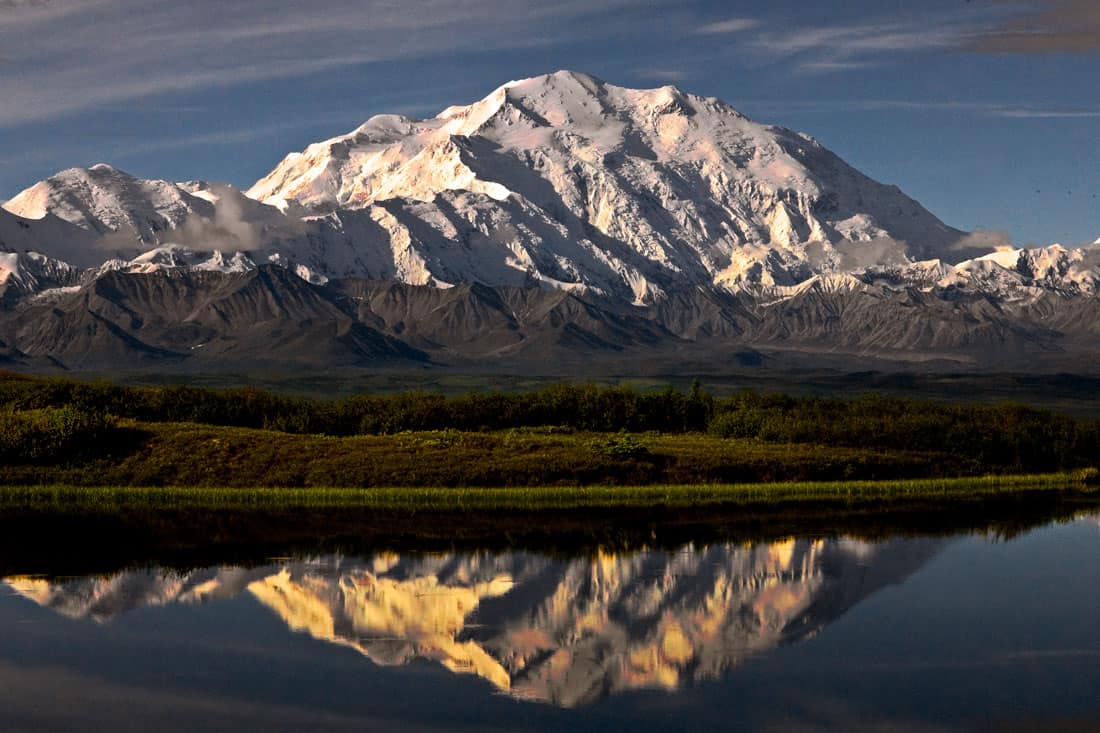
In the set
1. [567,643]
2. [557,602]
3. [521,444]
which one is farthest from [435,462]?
[567,643]

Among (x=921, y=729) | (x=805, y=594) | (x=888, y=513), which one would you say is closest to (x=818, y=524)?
(x=888, y=513)

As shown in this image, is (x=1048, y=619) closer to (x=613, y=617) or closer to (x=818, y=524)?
(x=613, y=617)

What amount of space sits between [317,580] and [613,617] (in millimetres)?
12306

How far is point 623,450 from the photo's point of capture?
94562mm

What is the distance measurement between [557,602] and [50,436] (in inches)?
1971

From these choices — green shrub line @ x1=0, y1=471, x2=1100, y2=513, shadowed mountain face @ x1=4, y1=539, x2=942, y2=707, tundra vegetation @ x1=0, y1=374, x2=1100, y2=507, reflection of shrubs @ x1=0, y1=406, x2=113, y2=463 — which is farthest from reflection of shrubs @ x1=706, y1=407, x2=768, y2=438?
shadowed mountain face @ x1=4, y1=539, x2=942, y2=707

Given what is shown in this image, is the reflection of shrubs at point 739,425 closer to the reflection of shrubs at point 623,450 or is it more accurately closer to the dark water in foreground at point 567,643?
the reflection of shrubs at point 623,450

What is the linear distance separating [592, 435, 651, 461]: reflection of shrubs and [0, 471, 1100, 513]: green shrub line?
4.91 meters

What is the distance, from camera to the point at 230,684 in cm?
4159

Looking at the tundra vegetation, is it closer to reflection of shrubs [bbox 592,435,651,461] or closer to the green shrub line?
reflection of shrubs [bbox 592,435,651,461]

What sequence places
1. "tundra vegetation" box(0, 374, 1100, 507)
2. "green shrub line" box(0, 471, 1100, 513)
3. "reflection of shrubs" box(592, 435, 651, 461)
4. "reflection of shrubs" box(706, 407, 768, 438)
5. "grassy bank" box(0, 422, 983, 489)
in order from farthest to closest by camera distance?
"reflection of shrubs" box(706, 407, 768, 438)
"reflection of shrubs" box(592, 435, 651, 461)
"grassy bank" box(0, 422, 983, 489)
"tundra vegetation" box(0, 374, 1100, 507)
"green shrub line" box(0, 471, 1100, 513)

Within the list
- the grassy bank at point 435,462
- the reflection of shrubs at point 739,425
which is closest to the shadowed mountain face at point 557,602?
the grassy bank at point 435,462

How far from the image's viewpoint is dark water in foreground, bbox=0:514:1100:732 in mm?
38469

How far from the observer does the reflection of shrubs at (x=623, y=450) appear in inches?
3711
